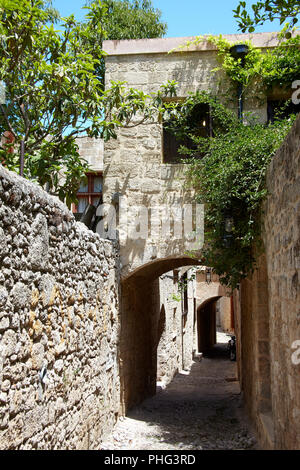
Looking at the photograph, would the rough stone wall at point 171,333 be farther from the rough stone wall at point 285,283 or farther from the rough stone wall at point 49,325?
the rough stone wall at point 285,283

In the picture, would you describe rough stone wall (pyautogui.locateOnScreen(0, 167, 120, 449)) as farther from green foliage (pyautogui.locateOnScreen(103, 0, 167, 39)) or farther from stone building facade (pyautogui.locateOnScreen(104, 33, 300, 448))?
green foliage (pyautogui.locateOnScreen(103, 0, 167, 39))

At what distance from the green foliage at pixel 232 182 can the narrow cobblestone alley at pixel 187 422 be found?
2.04 meters

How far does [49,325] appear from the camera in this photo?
3.85 m

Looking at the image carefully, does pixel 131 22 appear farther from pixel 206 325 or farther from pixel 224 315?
pixel 224 315

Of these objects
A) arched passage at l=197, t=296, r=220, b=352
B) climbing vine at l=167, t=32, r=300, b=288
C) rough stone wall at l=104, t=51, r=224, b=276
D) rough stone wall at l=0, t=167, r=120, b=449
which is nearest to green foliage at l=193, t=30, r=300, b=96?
climbing vine at l=167, t=32, r=300, b=288

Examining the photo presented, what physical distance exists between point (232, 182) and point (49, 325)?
2932 mm

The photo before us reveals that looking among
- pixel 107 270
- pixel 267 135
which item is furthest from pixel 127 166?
pixel 267 135

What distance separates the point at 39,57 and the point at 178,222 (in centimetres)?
296

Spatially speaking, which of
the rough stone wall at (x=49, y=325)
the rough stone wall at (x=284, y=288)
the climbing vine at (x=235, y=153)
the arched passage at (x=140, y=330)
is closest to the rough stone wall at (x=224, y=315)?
the arched passage at (x=140, y=330)

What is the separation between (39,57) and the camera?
6254 mm

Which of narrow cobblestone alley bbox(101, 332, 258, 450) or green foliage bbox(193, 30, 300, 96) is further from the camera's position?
green foliage bbox(193, 30, 300, 96)

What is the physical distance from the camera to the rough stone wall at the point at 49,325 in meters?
3.12

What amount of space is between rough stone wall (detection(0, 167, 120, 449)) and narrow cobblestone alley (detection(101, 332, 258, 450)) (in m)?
0.65

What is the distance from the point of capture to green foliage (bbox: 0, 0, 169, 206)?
5699 mm
